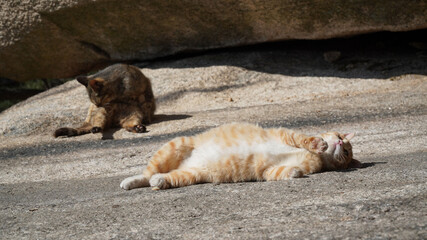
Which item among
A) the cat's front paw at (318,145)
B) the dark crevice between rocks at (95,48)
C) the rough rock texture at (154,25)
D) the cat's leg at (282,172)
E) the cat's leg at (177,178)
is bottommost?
the cat's leg at (177,178)

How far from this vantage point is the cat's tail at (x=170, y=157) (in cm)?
390

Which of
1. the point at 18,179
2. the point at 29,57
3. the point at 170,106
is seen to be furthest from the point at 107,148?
the point at 29,57

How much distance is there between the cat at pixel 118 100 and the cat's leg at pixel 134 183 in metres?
2.65

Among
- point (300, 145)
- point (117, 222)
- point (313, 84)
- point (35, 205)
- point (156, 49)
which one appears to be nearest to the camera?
point (117, 222)

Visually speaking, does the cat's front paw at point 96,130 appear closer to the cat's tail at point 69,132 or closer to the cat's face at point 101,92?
the cat's tail at point 69,132

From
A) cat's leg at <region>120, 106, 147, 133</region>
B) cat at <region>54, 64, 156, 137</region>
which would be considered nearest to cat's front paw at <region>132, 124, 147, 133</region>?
cat's leg at <region>120, 106, 147, 133</region>

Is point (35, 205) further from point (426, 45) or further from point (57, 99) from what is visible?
point (426, 45)

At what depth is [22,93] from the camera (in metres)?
12.4

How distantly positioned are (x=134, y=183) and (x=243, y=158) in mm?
811

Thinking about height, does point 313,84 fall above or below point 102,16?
below

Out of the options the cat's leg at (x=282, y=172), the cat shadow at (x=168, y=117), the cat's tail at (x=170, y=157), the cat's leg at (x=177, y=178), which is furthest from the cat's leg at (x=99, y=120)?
the cat's leg at (x=282, y=172)

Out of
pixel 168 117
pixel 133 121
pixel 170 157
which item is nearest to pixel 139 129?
pixel 133 121

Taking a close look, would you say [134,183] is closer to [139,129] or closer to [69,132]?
[139,129]

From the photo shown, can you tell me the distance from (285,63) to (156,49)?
2213 mm
